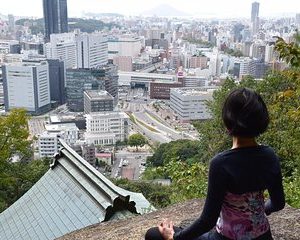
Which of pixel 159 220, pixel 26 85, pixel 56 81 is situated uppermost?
pixel 159 220

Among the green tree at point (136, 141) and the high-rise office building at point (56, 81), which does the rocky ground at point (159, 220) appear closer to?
the green tree at point (136, 141)

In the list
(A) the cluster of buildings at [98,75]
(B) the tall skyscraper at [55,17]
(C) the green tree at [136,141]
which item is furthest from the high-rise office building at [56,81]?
(B) the tall skyscraper at [55,17]

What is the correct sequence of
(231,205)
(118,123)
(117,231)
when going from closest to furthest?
(231,205)
(117,231)
(118,123)

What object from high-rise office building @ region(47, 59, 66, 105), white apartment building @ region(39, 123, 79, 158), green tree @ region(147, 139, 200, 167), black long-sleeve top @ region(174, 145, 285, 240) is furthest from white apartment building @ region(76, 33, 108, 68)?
black long-sleeve top @ region(174, 145, 285, 240)

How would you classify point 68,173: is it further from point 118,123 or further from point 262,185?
point 118,123

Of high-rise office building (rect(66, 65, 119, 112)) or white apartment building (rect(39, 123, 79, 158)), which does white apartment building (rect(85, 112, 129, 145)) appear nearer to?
white apartment building (rect(39, 123, 79, 158))

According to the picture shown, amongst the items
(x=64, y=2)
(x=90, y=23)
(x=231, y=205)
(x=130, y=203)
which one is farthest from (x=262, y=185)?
(x=90, y=23)

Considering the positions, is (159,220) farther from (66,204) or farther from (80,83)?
(80,83)

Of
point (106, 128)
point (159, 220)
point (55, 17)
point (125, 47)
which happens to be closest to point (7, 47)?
point (55, 17)
